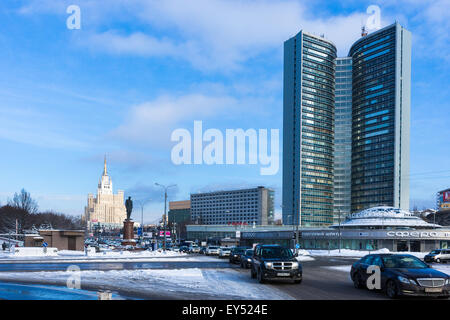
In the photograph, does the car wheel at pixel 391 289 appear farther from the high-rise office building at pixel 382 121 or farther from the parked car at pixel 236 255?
the high-rise office building at pixel 382 121

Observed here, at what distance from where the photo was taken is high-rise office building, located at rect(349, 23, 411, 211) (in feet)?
573

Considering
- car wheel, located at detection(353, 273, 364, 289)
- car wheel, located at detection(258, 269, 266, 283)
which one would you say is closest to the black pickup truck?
car wheel, located at detection(258, 269, 266, 283)

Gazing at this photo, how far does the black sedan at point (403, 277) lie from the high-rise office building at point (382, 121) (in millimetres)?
168736

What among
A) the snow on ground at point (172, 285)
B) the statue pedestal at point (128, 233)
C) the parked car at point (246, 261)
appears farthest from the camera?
the statue pedestal at point (128, 233)

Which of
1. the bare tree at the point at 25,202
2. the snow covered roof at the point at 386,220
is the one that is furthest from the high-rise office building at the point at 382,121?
the bare tree at the point at 25,202

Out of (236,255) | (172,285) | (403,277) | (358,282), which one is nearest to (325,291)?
(358,282)

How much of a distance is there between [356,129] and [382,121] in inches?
635

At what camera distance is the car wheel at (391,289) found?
14133 mm

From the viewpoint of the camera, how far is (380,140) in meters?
181

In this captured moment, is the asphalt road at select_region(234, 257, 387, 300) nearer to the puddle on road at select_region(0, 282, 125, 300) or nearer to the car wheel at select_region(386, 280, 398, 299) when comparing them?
the car wheel at select_region(386, 280, 398, 299)

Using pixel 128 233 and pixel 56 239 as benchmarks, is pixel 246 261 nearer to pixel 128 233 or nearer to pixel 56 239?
pixel 128 233

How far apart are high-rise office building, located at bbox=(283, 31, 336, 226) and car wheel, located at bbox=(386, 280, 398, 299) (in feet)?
555

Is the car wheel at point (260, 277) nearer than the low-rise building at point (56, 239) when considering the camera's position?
Yes
